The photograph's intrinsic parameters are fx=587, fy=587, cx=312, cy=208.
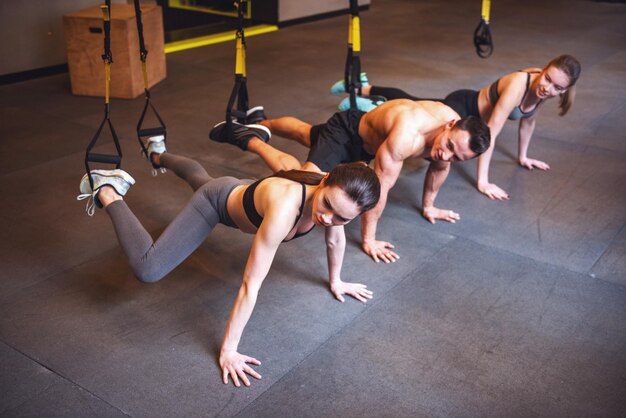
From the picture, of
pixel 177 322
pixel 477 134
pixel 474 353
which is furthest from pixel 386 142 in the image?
pixel 177 322

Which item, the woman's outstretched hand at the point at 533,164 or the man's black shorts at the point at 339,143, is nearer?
the man's black shorts at the point at 339,143

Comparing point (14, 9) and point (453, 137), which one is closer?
point (453, 137)

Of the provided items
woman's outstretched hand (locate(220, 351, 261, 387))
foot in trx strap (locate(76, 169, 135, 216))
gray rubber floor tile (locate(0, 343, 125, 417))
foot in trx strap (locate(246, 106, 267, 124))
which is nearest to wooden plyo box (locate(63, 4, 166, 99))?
foot in trx strap (locate(246, 106, 267, 124))

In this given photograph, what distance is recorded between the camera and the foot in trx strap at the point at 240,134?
11.9 feet

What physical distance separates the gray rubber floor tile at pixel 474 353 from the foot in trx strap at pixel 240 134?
1319mm

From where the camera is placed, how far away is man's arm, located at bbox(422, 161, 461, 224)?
3.63 meters

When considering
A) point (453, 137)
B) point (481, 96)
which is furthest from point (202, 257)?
point (481, 96)

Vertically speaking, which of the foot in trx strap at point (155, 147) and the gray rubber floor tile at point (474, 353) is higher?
the foot in trx strap at point (155, 147)

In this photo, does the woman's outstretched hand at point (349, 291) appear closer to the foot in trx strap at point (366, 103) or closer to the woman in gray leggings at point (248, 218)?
the woman in gray leggings at point (248, 218)

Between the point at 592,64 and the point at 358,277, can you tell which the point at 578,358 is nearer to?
the point at 358,277

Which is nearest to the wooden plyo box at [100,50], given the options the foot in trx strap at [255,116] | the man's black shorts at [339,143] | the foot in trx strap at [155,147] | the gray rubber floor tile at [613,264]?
the foot in trx strap at [255,116]

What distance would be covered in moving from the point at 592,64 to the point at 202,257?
6.35 metres

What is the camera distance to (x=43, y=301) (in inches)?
112

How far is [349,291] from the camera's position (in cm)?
295
